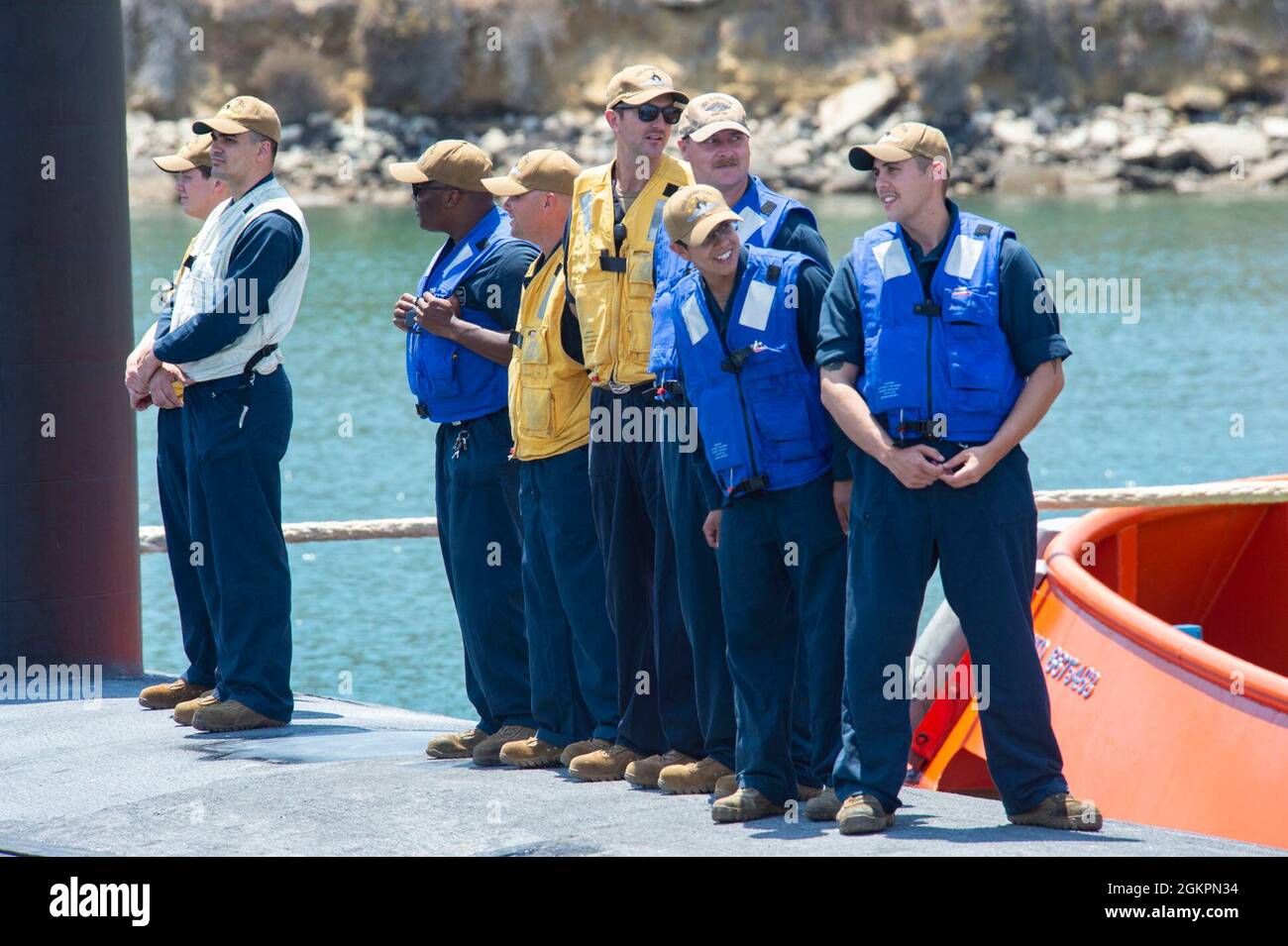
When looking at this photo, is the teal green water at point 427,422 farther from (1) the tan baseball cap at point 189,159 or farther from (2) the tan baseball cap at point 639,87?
(2) the tan baseball cap at point 639,87

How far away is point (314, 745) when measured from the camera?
275 inches

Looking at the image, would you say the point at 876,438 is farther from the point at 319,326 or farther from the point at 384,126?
the point at 384,126

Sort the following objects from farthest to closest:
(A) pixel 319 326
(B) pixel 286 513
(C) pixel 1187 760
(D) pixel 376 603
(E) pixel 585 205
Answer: (A) pixel 319 326, (B) pixel 286 513, (D) pixel 376 603, (C) pixel 1187 760, (E) pixel 585 205

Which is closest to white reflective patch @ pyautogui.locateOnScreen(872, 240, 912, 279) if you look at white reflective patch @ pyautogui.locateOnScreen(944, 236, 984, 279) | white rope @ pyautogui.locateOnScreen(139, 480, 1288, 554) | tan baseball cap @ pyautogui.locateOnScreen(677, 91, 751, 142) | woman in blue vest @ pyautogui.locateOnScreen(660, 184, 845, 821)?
white reflective patch @ pyautogui.locateOnScreen(944, 236, 984, 279)

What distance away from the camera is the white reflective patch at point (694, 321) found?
5.73m

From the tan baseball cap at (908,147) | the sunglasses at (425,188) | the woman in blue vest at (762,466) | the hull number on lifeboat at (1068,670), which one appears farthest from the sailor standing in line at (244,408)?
the hull number on lifeboat at (1068,670)

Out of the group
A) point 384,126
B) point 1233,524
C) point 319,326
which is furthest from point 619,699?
point 384,126

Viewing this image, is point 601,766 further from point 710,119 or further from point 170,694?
point 170,694

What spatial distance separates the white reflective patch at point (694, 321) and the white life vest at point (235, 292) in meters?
1.81

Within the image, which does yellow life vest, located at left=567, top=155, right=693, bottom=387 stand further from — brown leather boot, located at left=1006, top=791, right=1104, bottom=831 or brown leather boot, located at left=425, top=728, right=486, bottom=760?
brown leather boot, located at left=1006, top=791, right=1104, bottom=831

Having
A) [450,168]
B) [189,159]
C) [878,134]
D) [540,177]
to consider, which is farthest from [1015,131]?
[540,177]

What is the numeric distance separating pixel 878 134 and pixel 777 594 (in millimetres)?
48733

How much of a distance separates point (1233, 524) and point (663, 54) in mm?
46730

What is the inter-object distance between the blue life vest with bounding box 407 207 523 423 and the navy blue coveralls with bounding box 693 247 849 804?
1124mm
